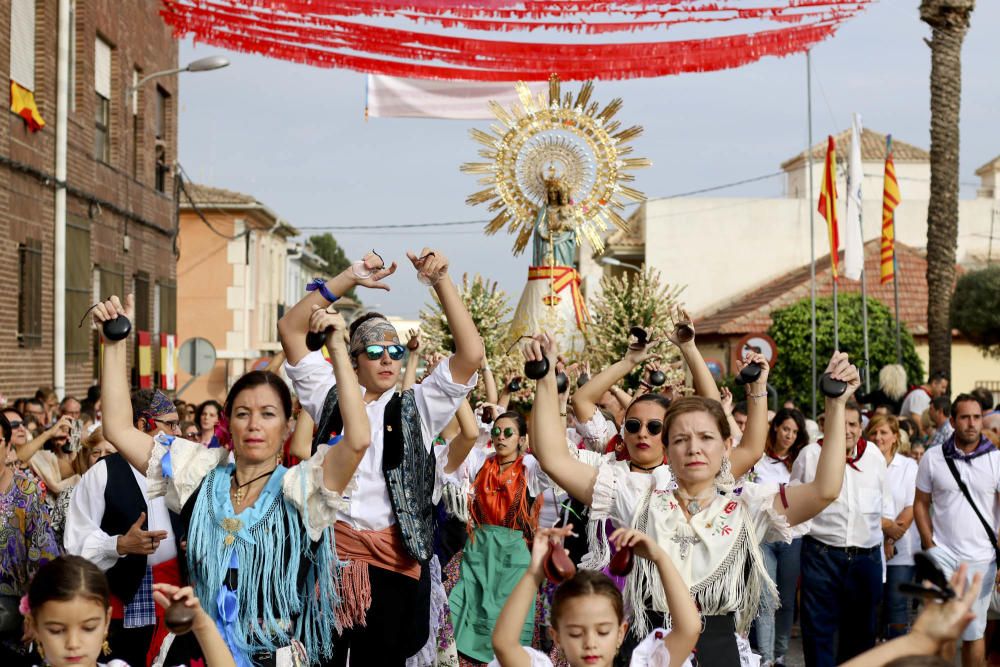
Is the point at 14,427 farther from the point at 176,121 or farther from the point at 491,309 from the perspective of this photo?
the point at 176,121

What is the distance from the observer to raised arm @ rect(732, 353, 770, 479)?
5.45m

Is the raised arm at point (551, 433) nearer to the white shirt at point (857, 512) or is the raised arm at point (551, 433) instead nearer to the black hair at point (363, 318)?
the black hair at point (363, 318)

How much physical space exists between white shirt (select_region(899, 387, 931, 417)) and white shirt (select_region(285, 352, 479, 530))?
1215cm

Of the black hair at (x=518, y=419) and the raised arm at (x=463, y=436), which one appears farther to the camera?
the black hair at (x=518, y=419)

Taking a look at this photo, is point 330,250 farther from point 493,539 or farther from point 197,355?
point 493,539

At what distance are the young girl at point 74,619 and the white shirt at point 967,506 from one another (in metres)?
5.88

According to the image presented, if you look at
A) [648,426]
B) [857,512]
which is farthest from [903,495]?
[648,426]

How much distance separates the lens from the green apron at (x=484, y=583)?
27.8ft

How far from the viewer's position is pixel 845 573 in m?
8.57

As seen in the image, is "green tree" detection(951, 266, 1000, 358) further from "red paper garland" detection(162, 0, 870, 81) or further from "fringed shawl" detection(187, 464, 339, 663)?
"fringed shawl" detection(187, 464, 339, 663)

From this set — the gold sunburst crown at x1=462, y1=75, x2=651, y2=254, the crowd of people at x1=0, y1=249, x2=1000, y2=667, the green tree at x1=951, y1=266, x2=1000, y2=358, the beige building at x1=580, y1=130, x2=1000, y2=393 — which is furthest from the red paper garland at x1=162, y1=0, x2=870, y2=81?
the beige building at x1=580, y1=130, x2=1000, y2=393

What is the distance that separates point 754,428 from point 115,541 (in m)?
2.48

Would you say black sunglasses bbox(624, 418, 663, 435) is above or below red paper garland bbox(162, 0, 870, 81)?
below

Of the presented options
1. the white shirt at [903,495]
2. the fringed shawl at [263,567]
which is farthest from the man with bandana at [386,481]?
the white shirt at [903,495]
